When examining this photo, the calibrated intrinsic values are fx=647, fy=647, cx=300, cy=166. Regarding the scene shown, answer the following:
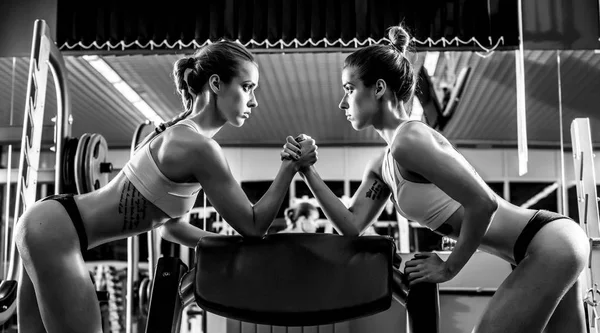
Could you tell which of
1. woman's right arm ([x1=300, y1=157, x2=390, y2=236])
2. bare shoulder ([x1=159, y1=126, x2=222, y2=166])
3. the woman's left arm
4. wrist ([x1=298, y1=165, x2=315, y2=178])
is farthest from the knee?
bare shoulder ([x1=159, y1=126, x2=222, y2=166])

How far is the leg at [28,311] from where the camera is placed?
168 centimetres

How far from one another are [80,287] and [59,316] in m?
0.08

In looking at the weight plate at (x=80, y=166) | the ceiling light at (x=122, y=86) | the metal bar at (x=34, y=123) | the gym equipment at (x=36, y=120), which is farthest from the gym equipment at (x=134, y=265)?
the ceiling light at (x=122, y=86)

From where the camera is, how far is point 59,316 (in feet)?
5.08

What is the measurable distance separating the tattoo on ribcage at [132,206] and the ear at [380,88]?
2.16 ft

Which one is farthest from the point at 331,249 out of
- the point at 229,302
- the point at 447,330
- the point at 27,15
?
the point at 27,15

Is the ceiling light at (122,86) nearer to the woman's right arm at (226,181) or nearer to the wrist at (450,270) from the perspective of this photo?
the woman's right arm at (226,181)

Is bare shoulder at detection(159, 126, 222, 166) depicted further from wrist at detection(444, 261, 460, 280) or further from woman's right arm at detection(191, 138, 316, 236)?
wrist at detection(444, 261, 460, 280)

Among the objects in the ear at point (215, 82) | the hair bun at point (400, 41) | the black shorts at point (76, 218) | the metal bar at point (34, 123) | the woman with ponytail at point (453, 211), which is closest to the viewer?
the woman with ponytail at point (453, 211)

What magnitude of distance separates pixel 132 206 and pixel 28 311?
1.30ft

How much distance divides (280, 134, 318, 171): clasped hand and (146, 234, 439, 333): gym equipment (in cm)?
36

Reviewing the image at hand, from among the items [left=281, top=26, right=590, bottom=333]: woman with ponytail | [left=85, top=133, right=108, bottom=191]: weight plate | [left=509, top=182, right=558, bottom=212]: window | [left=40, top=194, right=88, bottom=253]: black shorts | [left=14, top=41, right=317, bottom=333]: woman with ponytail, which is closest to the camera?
[left=281, top=26, right=590, bottom=333]: woman with ponytail

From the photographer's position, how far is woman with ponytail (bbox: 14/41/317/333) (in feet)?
5.07

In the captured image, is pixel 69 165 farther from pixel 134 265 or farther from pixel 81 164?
pixel 134 265
